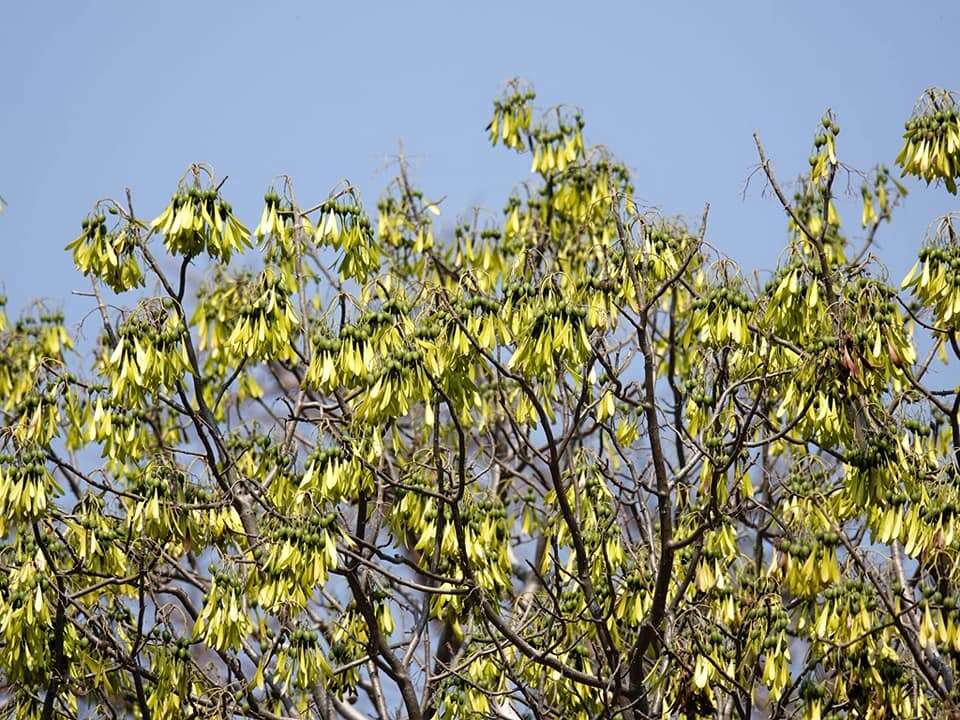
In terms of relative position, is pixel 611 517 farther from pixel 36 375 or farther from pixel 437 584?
pixel 36 375

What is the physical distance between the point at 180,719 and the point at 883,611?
10.6 feet

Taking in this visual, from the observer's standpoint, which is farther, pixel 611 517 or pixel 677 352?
pixel 677 352

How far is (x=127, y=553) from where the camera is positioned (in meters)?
6.75

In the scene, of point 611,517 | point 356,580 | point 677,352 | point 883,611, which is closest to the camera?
point 356,580

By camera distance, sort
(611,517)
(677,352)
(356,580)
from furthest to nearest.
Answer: (677,352)
(611,517)
(356,580)

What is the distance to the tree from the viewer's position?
5.80 metres

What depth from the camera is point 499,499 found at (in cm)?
676

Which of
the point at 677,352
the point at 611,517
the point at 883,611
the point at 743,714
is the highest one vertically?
the point at 677,352

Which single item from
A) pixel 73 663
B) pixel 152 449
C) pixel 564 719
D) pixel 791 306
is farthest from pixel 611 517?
pixel 73 663

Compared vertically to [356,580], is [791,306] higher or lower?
higher

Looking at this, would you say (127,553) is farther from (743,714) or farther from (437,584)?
(743,714)

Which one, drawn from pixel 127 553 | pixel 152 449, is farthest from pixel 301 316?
pixel 127 553

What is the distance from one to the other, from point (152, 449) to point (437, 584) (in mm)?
1536

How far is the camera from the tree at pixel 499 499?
5.80m
